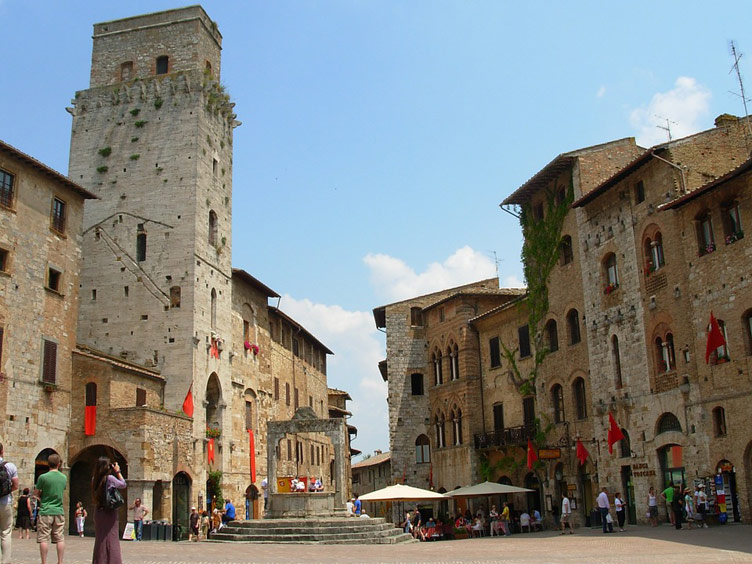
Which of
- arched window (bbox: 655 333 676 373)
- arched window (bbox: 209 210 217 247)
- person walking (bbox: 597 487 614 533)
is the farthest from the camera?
arched window (bbox: 209 210 217 247)

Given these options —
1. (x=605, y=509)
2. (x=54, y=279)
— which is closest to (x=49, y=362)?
(x=54, y=279)

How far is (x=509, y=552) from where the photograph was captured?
66.4 ft

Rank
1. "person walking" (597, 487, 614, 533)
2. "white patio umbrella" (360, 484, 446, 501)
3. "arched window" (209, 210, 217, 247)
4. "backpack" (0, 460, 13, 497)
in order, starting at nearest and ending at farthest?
"backpack" (0, 460, 13, 497)
"person walking" (597, 487, 614, 533)
"white patio umbrella" (360, 484, 446, 501)
"arched window" (209, 210, 217, 247)

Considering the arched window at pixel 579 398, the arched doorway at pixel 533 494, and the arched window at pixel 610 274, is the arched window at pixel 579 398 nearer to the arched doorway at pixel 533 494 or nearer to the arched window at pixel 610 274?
the arched window at pixel 610 274

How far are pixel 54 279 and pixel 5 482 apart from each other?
20751mm

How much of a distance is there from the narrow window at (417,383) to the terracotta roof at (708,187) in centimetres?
2262

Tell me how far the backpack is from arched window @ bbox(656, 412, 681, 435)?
22.4 meters

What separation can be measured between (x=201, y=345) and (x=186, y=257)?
405 centimetres

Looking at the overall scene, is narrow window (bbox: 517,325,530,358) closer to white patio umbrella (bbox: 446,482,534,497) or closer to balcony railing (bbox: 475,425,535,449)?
balcony railing (bbox: 475,425,535,449)

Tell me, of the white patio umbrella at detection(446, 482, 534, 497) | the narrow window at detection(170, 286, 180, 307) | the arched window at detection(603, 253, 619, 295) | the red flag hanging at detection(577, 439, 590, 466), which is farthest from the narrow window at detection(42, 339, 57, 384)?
the arched window at detection(603, 253, 619, 295)

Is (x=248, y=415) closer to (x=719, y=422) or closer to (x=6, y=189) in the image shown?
(x=6, y=189)

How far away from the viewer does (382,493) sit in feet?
110

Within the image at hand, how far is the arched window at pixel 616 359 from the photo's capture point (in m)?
30.9

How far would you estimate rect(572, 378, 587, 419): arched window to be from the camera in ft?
110
